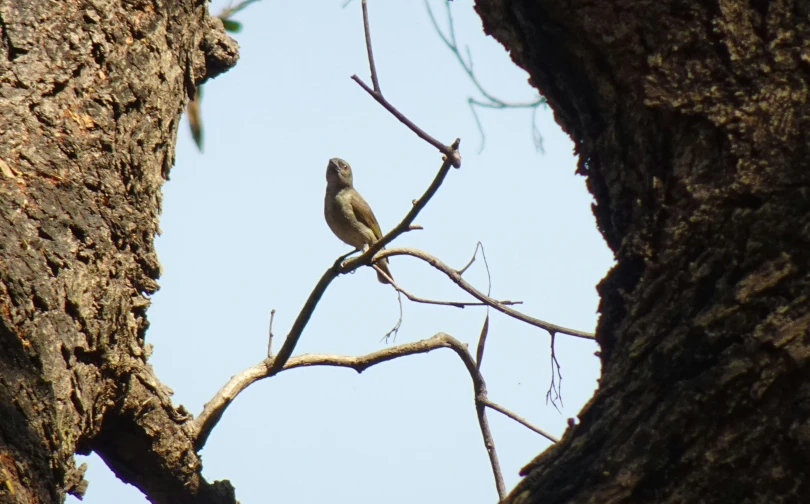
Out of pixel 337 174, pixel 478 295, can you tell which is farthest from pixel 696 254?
pixel 337 174

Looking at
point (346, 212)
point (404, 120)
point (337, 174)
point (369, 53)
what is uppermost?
point (337, 174)

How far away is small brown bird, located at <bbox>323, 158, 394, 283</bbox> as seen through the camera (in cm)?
877

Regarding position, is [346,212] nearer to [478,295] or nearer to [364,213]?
[364,213]

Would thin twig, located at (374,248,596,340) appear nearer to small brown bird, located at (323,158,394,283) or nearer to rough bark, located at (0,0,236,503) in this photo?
rough bark, located at (0,0,236,503)

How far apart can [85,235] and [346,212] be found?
645cm

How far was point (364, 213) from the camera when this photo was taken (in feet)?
29.3

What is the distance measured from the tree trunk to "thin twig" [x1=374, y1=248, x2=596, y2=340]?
1817 millimetres

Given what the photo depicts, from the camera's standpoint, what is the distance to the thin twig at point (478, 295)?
3.31 meters

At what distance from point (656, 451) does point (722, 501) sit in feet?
0.35

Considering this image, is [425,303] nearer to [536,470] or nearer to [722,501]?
[536,470]

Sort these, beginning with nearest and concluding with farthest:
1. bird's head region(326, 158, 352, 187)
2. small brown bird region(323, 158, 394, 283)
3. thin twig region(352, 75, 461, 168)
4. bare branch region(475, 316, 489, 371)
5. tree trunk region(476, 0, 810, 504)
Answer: tree trunk region(476, 0, 810, 504), thin twig region(352, 75, 461, 168), bare branch region(475, 316, 489, 371), small brown bird region(323, 158, 394, 283), bird's head region(326, 158, 352, 187)

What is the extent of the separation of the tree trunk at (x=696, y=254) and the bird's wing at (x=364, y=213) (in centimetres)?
741

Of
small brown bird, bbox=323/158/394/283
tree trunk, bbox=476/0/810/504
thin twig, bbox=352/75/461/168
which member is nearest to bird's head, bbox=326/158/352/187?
small brown bird, bbox=323/158/394/283

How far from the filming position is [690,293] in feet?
3.99
